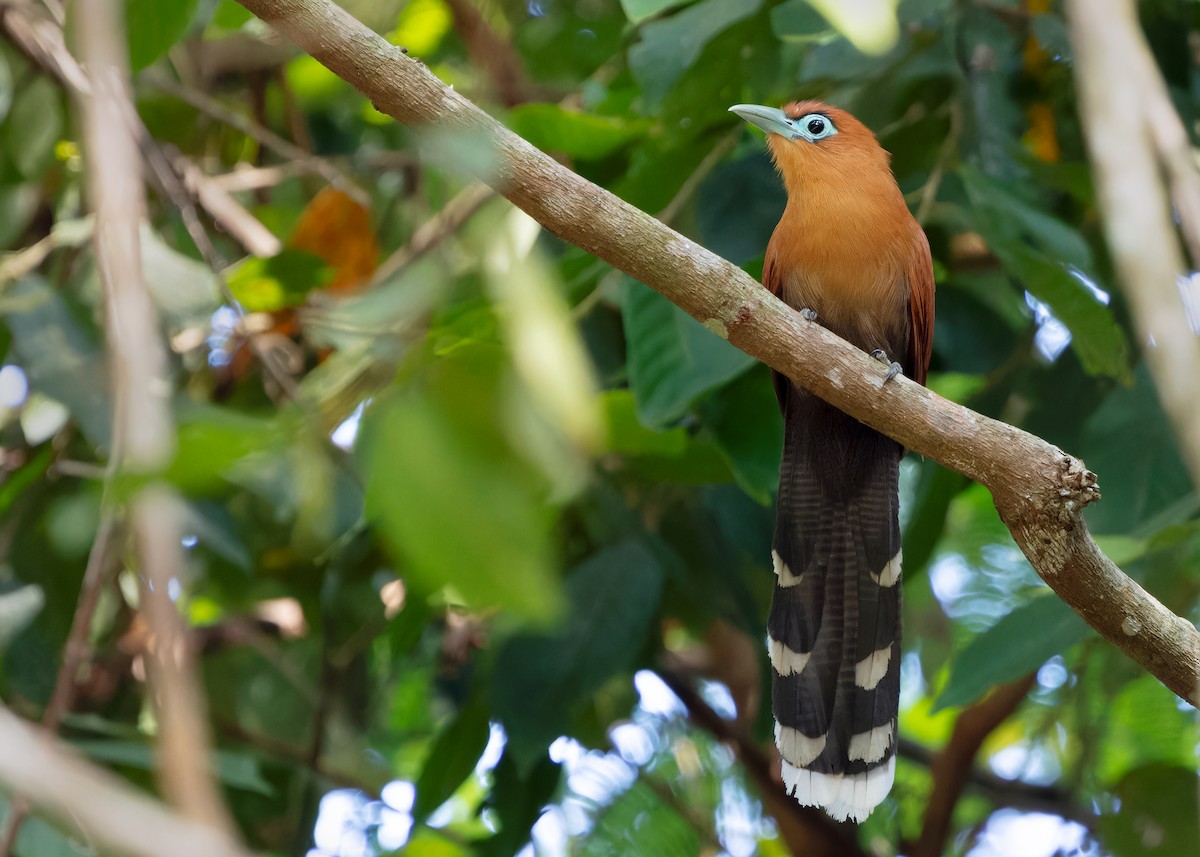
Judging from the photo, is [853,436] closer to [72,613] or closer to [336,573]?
[336,573]

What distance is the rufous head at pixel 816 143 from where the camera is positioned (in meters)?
3.39

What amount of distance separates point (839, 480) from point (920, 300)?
0.52 m

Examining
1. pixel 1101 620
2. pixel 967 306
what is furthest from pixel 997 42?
pixel 1101 620

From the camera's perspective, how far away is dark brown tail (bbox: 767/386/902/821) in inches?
117

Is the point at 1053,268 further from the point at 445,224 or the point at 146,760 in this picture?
the point at 146,760

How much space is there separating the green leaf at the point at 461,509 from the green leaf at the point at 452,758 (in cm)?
236

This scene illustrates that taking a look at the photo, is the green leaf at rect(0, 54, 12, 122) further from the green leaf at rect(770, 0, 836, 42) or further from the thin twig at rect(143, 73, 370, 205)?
the green leaf at rect(770, 0, 836, 42)

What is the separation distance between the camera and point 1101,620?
7.43 feet

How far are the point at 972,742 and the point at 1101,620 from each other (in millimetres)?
2040

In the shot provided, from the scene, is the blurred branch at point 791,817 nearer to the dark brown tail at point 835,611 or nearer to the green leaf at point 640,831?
the green leaf at point 640,831

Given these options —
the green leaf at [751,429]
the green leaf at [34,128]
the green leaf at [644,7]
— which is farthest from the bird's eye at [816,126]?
the green leaf at [34,128]

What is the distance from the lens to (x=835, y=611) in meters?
3.12

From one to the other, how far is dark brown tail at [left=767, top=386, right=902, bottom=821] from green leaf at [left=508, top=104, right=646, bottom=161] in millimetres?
856

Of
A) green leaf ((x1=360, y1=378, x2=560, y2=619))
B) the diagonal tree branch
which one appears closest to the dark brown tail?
the diagonal tree branch
